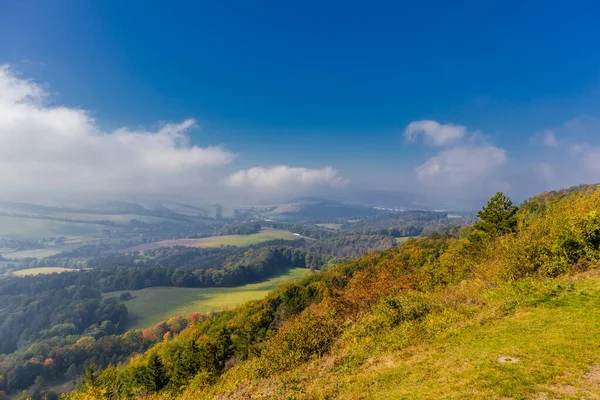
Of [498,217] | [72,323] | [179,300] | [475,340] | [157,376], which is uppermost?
[498,217]

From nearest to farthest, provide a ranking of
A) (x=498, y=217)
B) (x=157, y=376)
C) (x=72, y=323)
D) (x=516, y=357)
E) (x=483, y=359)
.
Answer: (x=516, y=357), (x=483, y=359), (x=498, y=217), (x=157, y=376), (x=72, y=323)

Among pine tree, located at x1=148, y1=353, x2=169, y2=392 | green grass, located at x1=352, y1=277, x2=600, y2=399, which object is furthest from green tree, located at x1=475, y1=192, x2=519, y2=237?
pine tree, located at x1=148, y1=353, x2=169, y2=392

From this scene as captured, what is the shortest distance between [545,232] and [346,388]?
36.7m

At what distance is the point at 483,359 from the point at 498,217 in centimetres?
4668

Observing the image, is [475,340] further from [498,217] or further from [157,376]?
[157,376]

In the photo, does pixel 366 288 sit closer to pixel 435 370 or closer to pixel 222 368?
pixel 435 370

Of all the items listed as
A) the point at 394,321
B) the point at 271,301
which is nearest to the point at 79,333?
the point at 271,301

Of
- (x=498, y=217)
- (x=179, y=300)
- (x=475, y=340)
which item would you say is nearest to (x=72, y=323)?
(x=179, y=300)

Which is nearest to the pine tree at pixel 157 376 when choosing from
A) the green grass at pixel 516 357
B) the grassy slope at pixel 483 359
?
the grassy slope at pixel 483 359

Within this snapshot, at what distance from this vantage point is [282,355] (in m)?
27.7

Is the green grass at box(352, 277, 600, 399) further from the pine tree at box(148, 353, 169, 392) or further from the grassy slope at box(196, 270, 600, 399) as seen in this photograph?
the pine tree at box(148, 353, 169, 392)

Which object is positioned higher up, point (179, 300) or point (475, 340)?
point (475, 340)

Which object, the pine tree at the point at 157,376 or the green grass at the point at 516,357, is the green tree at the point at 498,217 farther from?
the pine tree at the point at 157,376

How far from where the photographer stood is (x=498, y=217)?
51.7m
